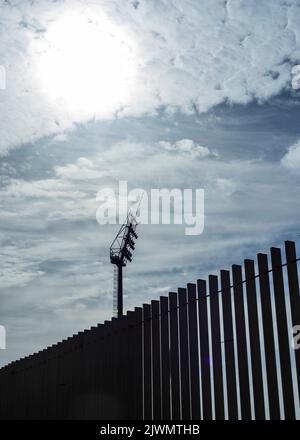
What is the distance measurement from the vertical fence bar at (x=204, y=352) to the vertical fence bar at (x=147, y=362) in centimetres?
224

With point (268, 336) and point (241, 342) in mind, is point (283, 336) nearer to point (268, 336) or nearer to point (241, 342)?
point (268, 336)

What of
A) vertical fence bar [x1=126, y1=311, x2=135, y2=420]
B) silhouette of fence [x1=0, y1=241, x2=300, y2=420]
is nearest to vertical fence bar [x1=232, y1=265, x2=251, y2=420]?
silhouette of fence [x1=0, y1=241, x2=300, y2=420]

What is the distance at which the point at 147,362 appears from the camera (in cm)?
1237

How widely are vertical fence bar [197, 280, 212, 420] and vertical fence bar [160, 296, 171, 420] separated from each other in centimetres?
138

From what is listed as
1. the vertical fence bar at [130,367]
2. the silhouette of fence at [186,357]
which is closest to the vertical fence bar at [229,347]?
the silhouette of fence at [186,357]

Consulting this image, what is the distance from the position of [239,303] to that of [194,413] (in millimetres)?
2465

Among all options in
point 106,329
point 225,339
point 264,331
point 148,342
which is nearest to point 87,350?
point 106,329

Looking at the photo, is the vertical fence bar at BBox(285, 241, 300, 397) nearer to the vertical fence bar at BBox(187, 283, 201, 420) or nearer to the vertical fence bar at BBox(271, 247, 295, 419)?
the vertical fence bar at BBox(271, 247, 295, 419)

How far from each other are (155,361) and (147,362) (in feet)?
1.35

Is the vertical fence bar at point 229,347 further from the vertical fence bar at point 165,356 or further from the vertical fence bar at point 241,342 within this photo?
the vertical fence bar at point 165,356

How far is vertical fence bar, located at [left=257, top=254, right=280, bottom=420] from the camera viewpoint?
866 cm

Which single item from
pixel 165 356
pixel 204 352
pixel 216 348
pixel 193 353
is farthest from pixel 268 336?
pixel 165 356

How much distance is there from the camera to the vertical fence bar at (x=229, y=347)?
941cm

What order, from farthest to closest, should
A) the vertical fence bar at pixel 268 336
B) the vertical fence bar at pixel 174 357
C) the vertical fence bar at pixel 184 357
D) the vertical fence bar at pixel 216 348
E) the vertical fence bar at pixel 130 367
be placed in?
the vertical fence bar at pixel 130 367
the vertical fence bar at pixel 174 357
the vertical fence bar at pixel 184 357
the vertical fence bar at pixel 216 348
the vertical fence bar at pixel 268 336
